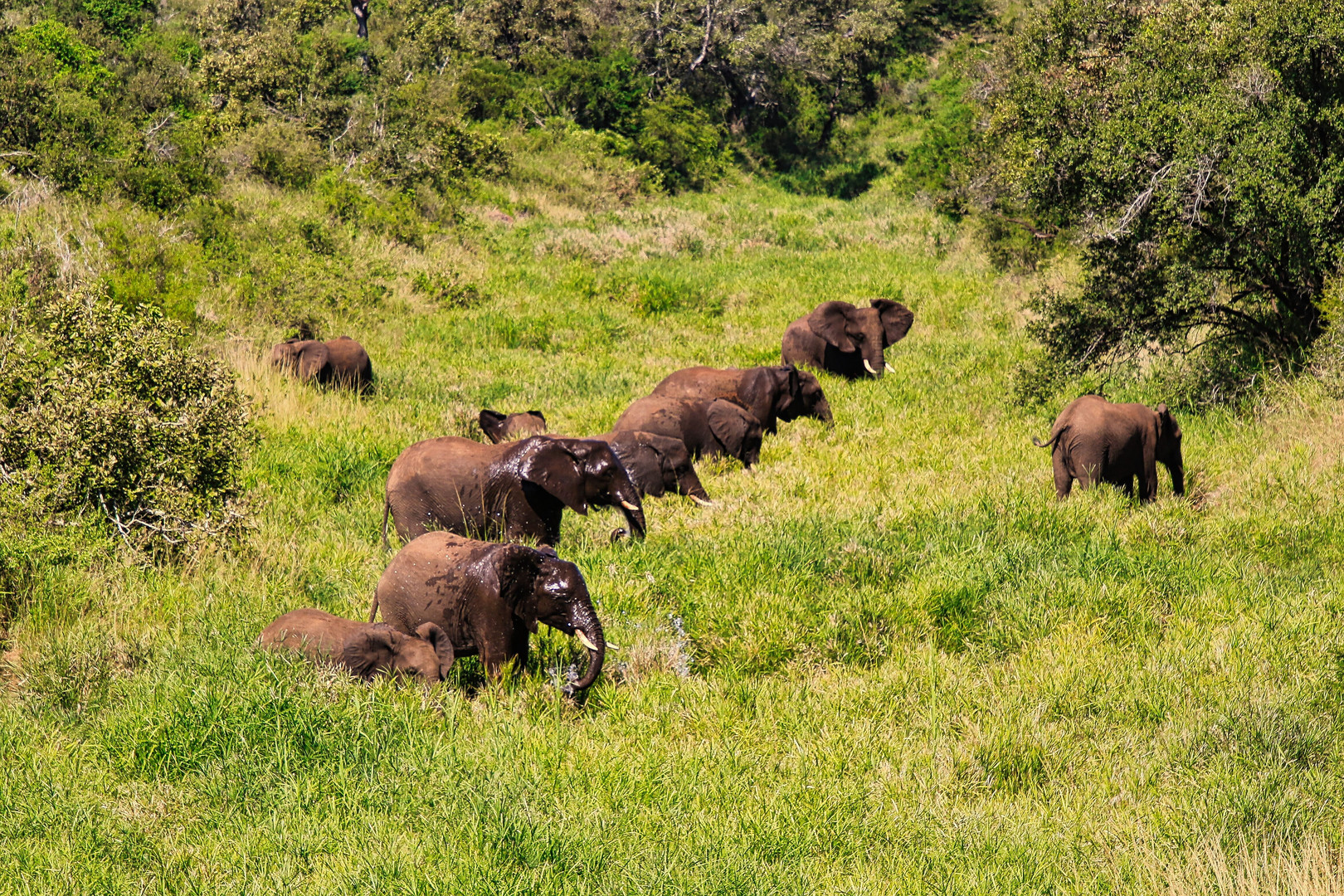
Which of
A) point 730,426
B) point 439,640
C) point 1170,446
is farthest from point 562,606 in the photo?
point 1170,446

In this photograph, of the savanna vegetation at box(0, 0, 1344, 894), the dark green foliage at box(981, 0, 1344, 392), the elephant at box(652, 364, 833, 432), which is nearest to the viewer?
the savanna vegetation at box(0, 0, 1344, 894)

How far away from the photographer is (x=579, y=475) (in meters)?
7.87

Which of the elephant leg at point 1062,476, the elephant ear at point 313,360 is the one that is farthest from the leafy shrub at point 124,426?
the elephant leg at point 1062,476

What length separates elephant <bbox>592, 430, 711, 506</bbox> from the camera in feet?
33.0

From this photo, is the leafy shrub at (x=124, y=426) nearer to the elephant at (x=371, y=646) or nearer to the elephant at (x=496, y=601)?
the elephant at (x=371, y=646)

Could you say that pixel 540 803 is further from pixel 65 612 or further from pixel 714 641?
pixel 65 612

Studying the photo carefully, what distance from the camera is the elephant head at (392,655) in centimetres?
588

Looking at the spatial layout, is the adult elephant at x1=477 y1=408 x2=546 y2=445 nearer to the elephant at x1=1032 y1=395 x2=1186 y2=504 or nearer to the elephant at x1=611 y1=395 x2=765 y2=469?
the elephant at x1=611 y1=395 x2=765 y2=469

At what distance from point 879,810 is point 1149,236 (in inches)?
372

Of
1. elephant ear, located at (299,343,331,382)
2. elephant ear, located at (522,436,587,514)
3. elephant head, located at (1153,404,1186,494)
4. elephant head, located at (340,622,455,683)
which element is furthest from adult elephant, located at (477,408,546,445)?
elephant head, located at (1153,404,1186,494)

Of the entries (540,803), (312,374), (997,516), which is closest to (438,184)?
(312,374)

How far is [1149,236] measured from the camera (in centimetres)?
1233

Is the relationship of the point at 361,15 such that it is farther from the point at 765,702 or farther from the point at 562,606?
the point at 765,702

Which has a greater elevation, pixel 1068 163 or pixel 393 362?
pixel 1068 163
